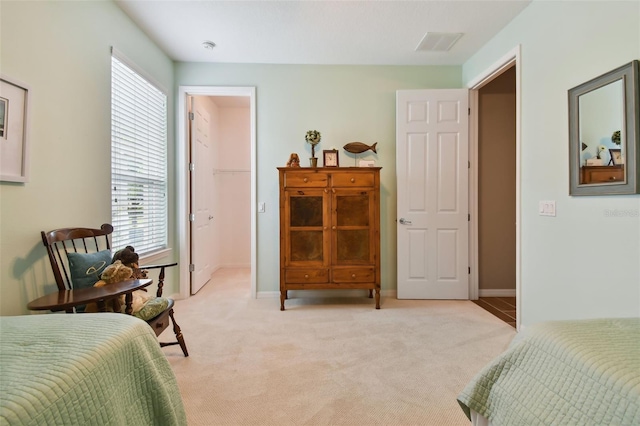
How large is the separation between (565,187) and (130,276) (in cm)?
299

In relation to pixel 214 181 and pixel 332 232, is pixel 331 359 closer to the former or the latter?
pixel 332 232

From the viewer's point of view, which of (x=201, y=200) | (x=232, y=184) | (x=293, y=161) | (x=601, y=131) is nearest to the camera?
(x=601, y=131)

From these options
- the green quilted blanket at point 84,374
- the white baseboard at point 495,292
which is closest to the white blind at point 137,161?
the green quilted blanket at point 84,374

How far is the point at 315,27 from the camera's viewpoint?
2.74 metres

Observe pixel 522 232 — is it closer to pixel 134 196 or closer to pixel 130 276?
pixel 130 276

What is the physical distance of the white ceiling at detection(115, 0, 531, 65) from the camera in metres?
2.44

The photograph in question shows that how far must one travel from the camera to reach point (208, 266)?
4.33 metres

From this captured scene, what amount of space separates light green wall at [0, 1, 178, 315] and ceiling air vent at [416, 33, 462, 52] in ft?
9.08

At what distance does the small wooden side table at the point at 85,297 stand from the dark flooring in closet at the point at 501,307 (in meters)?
3.05

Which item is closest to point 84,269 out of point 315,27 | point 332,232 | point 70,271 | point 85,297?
point 70,271

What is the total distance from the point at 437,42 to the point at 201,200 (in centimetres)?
326

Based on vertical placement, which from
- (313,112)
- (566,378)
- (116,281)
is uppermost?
(313,112)

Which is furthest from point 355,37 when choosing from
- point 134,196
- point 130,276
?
point 130,276

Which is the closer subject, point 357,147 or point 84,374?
point 84,374
